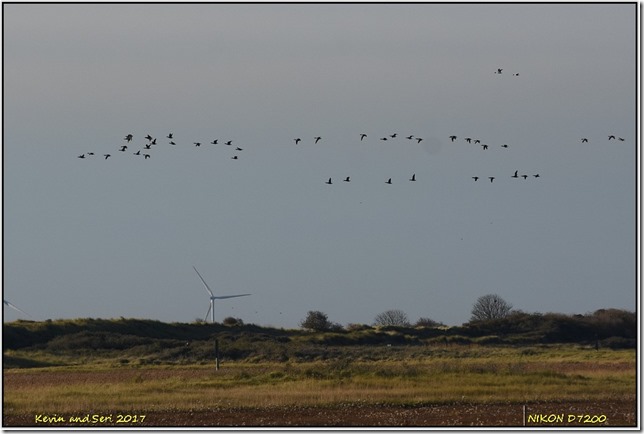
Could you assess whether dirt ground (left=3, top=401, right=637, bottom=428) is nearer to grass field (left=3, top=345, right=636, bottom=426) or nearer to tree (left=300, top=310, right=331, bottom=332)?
grass field (left=3, top=345, right=636, bottom=426)

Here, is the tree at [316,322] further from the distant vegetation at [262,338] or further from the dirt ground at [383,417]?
the dirt ground at [383,417]

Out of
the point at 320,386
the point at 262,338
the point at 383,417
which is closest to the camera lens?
the point at 383,417

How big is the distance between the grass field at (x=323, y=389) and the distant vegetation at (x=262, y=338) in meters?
9.89

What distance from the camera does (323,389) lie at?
159 feet

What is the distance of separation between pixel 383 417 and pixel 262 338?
49724 mm

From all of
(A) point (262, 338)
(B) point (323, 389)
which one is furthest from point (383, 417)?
(A) point (262, 338)

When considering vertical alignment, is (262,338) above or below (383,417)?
above

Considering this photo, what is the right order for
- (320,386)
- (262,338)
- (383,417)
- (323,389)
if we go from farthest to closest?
(262,338) < (320,386) < (323,389) < (383,417)

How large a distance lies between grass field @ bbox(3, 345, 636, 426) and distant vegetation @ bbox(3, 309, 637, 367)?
989 cm

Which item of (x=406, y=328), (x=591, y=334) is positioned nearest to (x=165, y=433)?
(x=591, y=334)

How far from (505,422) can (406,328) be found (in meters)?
66.8

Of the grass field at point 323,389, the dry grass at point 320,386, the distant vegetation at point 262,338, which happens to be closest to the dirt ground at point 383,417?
the grass field at point 323,389

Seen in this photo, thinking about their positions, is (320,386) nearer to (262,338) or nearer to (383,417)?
(383,417)

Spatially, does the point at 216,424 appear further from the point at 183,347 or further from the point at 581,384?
the point at 183,347
